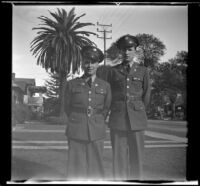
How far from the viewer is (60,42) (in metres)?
4.73

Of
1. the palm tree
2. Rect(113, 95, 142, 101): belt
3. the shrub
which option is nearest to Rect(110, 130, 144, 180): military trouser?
Rect(113, 95, 142, 101): belt

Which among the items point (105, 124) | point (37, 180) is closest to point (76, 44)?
point (105, 124)

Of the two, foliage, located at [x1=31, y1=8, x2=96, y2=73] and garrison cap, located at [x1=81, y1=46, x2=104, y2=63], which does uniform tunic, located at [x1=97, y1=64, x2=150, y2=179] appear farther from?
foliage, located at [x1=31, y1=8, x2=96, y2=73]

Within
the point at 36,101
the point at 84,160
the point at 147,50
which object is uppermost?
the point at 147,50

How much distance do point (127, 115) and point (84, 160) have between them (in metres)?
0.94

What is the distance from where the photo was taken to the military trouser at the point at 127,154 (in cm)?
444

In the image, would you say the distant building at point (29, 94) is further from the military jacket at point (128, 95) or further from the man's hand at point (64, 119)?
the military jacket at point (128, 95)

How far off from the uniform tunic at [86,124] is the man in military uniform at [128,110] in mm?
178

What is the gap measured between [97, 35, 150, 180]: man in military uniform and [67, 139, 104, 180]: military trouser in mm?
307

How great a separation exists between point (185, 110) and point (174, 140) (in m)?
0.64

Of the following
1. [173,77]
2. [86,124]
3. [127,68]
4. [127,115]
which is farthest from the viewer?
[173,77]

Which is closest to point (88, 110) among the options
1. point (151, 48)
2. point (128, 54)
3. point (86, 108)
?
point (86, 108)

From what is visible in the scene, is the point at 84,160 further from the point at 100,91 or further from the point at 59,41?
the point at 59,41
